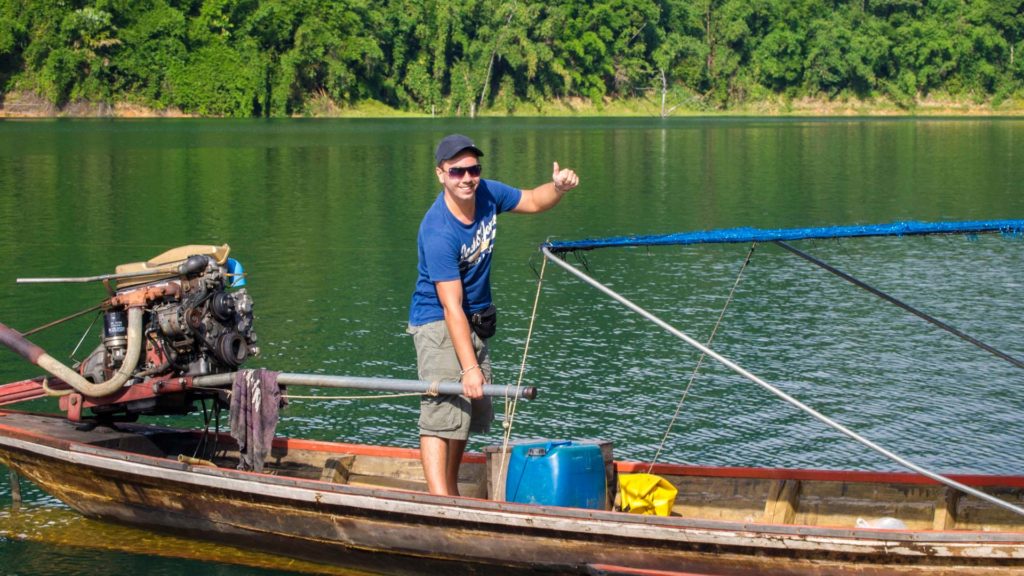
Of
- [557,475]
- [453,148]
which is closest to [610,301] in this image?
[557,475]

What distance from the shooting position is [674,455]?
1080 cm

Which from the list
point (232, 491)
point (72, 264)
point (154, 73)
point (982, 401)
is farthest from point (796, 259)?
point (154, 73)

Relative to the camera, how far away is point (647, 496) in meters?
7.86

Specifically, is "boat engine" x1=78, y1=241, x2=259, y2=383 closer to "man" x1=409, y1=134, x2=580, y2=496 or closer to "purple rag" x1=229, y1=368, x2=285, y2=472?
"purple rag" x1=229, y1=368, x2=285, y2=472

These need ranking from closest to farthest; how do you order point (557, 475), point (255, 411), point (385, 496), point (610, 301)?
1. point (385, 496)
2. point (557, 475)
3. point (255, 411)
4. point (610, 301)

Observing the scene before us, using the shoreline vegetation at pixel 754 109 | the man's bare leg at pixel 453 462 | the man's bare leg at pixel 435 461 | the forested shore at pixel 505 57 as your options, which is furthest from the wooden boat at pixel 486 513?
the shoreline vegetation at pixel 754 109

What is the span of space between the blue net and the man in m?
0.48

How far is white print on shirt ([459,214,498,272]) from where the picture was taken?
23.7 ft

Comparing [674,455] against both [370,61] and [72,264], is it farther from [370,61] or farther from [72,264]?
[370,61]

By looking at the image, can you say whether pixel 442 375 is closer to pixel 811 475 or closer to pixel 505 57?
pixel 811 475

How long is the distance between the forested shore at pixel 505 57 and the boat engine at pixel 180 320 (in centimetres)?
7406

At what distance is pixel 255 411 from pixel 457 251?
2023 millimetres

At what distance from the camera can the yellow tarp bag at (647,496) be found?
25.7ft

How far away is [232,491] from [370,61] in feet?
268
